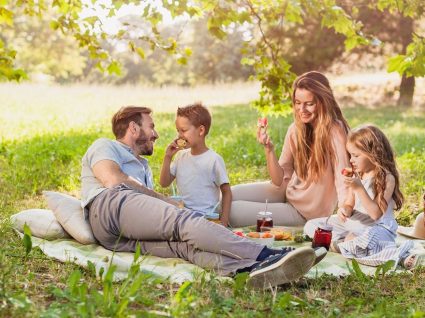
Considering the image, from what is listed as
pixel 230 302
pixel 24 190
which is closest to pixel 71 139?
pixel 24 190

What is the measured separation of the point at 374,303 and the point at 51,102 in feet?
49.6

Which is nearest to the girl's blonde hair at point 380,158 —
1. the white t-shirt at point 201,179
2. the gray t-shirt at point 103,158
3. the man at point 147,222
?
the white t-shirt at point 201,179

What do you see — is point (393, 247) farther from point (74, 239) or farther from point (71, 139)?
point (71, 139)

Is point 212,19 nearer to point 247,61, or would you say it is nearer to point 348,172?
point 247,61

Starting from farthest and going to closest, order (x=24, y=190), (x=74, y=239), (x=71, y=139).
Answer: (x=71, y=139)
(x=24, y=190)
(x=74, y=239)

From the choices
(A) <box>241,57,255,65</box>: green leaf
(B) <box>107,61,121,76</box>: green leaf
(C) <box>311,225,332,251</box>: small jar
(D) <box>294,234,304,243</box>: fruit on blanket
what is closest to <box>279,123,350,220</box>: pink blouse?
(D) <box>294,234,304,243</box>: fruit on blanket

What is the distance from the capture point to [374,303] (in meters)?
3.67

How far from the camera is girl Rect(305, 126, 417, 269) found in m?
4.80

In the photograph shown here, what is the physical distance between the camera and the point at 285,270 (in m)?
3.77

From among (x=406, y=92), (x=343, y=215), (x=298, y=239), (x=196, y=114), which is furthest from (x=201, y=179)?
(x=406, y=92)

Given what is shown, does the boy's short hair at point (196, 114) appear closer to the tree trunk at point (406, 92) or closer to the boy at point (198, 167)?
the boy at point (198, 167)

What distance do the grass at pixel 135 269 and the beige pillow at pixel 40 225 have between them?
9 centimetres

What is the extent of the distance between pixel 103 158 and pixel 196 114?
3.30ft

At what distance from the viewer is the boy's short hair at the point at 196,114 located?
220 inches
